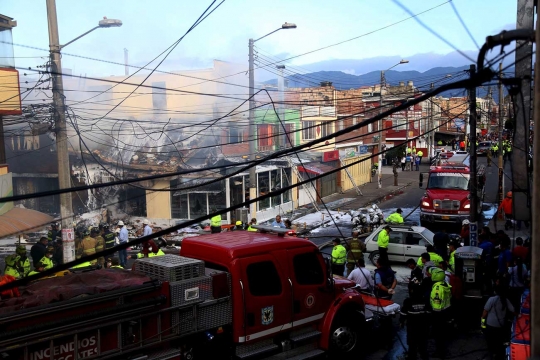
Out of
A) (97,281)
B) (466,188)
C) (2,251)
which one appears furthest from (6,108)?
(466,188)

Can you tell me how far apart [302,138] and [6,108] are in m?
16.8

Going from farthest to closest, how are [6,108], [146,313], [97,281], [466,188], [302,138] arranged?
[302,138] < [466,188] < [6,108] < [97,281] < [146,313]

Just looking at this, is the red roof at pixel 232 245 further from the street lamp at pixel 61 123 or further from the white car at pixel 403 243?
the white car at pixel 403 243

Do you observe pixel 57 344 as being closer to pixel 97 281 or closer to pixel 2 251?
pixel 97 281

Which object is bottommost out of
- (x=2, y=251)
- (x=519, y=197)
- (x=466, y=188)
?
(x=2, y=251)

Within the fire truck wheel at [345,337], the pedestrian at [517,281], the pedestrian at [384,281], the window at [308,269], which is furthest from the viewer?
the pedestrian at [384,281]

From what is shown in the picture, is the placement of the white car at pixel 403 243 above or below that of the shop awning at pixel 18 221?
below

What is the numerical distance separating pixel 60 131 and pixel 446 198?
14452mm

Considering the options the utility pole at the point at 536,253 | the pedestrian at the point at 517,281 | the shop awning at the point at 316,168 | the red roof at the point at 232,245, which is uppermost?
the utility pole at the point at 536,253

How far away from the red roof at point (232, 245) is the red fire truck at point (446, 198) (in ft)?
45.9

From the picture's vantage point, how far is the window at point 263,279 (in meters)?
6.90

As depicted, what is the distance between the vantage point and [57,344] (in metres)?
5.25

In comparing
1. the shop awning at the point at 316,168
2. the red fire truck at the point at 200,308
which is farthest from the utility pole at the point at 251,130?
the red fire truck at the point at 200,308

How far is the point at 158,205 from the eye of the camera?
22625 millimetres
